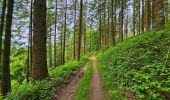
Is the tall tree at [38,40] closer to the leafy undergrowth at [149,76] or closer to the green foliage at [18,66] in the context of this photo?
the leafy undergrowth at [149,76]

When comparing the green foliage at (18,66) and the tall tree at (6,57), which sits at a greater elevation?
the tall tree at (6,57)

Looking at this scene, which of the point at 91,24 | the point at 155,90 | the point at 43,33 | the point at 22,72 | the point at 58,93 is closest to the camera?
the point at 155,90

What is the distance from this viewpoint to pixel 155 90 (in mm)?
7641

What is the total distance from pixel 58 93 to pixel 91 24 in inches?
1919

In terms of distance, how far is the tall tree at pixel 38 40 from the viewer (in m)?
11.6

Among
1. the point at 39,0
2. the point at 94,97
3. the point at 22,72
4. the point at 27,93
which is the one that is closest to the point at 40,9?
the point at 39,0

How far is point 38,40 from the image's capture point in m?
11.6

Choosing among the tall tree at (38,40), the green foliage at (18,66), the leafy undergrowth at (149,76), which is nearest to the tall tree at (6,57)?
the tall tree at (38,40)

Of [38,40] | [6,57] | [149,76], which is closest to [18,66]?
[6,57]

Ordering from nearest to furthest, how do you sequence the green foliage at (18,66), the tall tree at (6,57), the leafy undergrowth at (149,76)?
the leafy undergrowth at (149,76), the tall tree at (6,57), the green foliage at (18,66)

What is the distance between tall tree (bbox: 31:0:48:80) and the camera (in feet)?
38.0

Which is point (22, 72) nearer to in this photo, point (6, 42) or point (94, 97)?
point (6, 42)

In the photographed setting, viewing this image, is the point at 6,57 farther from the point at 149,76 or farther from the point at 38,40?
the point at 149,76

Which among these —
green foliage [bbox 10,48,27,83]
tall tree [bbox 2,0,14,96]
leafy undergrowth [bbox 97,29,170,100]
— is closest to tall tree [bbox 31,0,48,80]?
tall tree [bbox 2,0,14,96]
